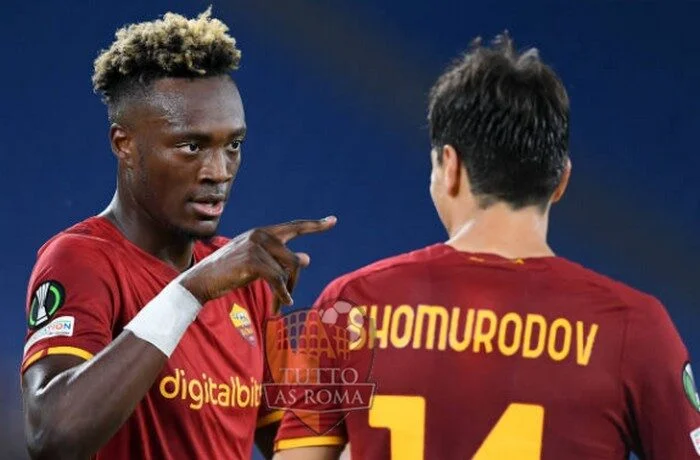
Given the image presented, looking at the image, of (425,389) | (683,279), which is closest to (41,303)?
(425,389)

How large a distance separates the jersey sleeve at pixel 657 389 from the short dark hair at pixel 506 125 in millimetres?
220

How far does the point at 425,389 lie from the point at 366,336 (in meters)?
0.11

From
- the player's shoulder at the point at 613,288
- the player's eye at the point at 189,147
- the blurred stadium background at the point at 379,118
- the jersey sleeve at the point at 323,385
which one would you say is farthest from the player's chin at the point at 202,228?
the blurred stadium background at the point at 379,118

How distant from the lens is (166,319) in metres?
2.20

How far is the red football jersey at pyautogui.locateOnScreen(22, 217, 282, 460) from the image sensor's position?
231 centimetres

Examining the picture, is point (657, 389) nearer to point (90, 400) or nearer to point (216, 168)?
point (90, 400)

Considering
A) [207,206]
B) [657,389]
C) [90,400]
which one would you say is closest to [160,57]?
[207,206]

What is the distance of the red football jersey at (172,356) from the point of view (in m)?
2.31

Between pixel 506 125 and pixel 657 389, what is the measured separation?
394 millimetres

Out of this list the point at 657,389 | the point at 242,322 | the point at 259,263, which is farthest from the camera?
the point at 242,322

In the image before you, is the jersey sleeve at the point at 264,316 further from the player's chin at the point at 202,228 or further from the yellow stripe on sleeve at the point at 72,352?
the yellow stripe on sleeve at the point at 72,352

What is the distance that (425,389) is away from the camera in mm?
1634

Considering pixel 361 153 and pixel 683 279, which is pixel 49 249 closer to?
pixel 361 153

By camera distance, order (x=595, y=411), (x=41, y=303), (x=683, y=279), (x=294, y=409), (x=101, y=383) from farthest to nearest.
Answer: (x=683, y=279) < (x=41, y=303) < (x=101, y=383) < (x=294, y=409) < (x=595, y=411)
